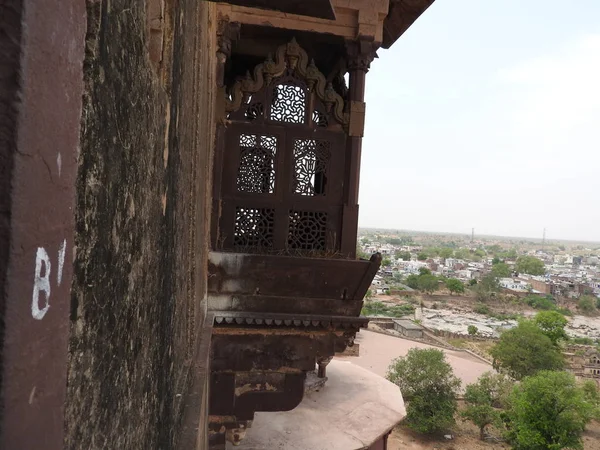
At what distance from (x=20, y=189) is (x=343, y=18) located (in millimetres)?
4413

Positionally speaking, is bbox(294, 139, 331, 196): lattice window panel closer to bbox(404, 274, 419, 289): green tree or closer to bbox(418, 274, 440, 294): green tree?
bbox(418, 274, 440, 294): green tree

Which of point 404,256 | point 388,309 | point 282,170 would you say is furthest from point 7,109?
point 404,256

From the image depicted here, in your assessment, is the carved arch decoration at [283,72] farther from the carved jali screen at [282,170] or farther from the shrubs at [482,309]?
the shrubs at [482,309]

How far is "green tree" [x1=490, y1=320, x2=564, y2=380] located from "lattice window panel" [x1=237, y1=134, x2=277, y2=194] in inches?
985

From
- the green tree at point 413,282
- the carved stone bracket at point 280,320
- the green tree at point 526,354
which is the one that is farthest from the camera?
the green tree at point 413,282

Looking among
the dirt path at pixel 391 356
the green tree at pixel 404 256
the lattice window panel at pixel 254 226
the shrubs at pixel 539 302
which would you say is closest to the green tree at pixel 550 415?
the dirt path at pixel 391 356

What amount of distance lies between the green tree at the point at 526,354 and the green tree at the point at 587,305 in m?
35.5

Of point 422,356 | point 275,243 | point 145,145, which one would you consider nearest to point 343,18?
point 275,243

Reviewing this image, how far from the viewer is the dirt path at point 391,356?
2511 centimetres

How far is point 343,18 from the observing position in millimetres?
4453

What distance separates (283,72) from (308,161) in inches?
35.4

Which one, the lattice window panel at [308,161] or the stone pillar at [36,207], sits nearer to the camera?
the stone pillar at [36,207]

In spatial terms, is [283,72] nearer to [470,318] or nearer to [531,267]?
[470,318]

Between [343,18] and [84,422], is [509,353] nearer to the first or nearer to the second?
[343,18]
